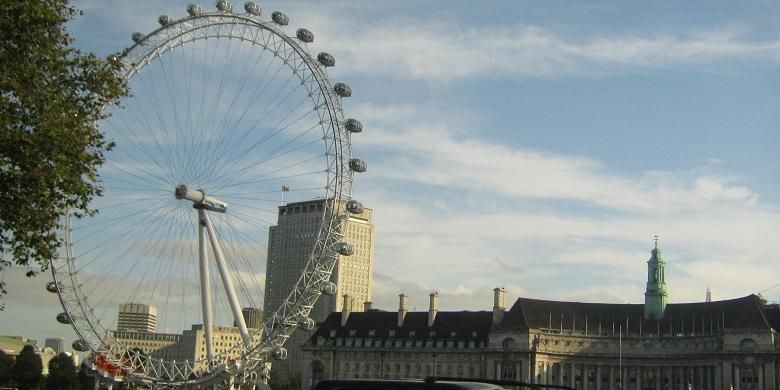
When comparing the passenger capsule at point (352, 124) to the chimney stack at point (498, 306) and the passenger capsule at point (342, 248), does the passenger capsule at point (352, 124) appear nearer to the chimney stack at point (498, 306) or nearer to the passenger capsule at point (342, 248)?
the passenger capsule at point (342, 248)

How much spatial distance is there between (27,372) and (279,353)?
10625 cm

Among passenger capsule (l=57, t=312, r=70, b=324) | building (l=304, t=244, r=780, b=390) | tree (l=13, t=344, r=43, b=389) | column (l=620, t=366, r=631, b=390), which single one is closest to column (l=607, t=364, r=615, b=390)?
building (l=304, t=244, r=780, b=390)

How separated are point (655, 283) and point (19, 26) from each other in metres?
132

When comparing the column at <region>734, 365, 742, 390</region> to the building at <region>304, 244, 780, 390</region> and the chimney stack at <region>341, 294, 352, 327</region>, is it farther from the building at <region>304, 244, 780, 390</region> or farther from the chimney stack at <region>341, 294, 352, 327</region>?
the chimney stack at <region>341, 294, 352, 327</region>

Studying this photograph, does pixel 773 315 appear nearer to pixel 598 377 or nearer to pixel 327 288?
pixel 598 377

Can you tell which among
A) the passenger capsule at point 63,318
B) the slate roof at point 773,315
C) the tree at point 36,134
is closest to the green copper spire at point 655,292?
the slate roof at point 773,315

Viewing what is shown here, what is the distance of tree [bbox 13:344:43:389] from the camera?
585 ft

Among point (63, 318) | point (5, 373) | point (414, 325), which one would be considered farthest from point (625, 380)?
point (5, 373)

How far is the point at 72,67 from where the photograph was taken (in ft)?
137

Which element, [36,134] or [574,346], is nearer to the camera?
[36,134]

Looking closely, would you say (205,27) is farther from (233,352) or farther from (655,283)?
(655,283)

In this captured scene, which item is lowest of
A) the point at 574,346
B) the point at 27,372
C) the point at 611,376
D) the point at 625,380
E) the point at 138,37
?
the point at 27,372

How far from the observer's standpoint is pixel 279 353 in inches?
3408

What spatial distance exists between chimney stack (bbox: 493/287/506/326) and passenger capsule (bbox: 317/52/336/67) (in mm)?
81014
